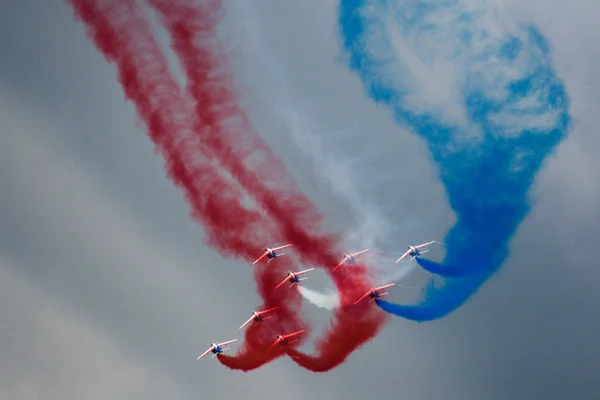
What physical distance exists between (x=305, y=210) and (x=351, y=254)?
13.3 ft

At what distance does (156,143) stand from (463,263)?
19023 millimetres

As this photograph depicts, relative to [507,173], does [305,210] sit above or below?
above

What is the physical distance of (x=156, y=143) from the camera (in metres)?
51.4

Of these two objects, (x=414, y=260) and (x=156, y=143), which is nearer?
(x=156, y=143)

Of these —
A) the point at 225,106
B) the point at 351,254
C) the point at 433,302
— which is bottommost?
the point at 433,302

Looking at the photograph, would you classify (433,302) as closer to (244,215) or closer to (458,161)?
(458,161)

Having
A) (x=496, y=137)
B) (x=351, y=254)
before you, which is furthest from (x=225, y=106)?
(x=496, y=137)

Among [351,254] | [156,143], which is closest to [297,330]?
[351,254]

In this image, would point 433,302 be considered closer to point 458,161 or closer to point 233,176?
point 458,161

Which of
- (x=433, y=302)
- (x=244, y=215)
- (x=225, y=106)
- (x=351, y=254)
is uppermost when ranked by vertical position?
(x=225, y=106)

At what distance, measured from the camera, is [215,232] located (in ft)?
173

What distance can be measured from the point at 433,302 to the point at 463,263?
3042 millimetres

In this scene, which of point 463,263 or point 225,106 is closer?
point 225,106

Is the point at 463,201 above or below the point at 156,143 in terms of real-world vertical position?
below
